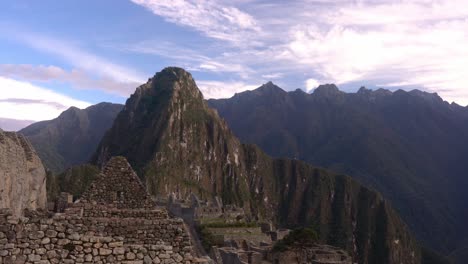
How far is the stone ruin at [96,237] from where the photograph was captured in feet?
21.5

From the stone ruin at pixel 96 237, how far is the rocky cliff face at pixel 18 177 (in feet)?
10.4

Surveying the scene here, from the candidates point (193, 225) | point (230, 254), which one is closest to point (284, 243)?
point (230, 254)

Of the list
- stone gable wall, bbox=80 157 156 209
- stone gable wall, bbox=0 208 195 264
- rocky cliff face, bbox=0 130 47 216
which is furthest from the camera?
rocky cliff face, bbox=0 130 47 216

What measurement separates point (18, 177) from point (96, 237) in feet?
36.1

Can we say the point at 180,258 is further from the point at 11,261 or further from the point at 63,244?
the point at 11,261

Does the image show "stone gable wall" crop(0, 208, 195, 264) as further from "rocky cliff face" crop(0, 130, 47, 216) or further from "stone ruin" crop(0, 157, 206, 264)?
"rocky cliff face" crop(0, 130, 47, 216)

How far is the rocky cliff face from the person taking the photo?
48.3 ft

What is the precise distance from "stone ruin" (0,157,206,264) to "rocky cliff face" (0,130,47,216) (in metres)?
3.18

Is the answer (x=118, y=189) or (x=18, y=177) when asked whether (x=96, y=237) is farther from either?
(x=18, y=177)

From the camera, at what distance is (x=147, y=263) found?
706 centimetres

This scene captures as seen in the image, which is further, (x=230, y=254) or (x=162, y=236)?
(x=230, y=254)

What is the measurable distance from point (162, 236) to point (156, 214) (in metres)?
1.28

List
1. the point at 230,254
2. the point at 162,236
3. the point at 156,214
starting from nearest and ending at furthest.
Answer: the point at 162,236 → the point at 156,214 → the point at 230,254

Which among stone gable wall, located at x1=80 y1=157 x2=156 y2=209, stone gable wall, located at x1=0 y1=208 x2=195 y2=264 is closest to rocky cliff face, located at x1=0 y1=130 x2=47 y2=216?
stone gable wall, located at x1=80 y1=157 x2=156 y2=209
